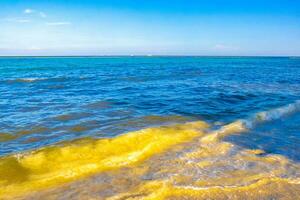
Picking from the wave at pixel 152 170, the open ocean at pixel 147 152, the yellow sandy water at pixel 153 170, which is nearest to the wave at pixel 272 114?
the open ocean at pixel 147 152

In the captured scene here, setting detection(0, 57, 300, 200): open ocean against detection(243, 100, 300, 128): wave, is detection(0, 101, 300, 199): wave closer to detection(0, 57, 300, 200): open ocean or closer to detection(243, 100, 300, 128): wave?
detection(0, 57, 300, 200): open ocean

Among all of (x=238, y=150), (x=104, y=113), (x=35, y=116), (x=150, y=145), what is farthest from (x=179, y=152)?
(x=35, y=116)

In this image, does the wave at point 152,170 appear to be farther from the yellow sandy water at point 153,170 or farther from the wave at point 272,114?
the wave at point 272,114

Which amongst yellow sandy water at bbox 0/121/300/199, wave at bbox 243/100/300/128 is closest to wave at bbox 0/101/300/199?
yellow sandy water at bbox 0/121/300/199

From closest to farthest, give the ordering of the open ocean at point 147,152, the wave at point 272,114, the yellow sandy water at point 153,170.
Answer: the yellow sandy water at point 153,170 < the open ocean at point 147,152 < the wave at point 272,114

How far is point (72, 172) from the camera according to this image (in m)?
6.60

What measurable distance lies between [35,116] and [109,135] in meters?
4.27

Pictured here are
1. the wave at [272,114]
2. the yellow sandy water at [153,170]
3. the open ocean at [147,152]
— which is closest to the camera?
the yellow sandy water at [153,170]

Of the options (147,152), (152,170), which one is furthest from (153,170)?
(147,152)

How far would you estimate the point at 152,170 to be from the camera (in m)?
6.64

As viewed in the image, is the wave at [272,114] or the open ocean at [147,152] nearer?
the open ocean at [147,152]

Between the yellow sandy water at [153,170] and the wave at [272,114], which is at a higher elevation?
the wave at [272,114]

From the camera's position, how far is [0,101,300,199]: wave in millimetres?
5602

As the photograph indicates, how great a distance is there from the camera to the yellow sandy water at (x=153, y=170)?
557 centimetres
